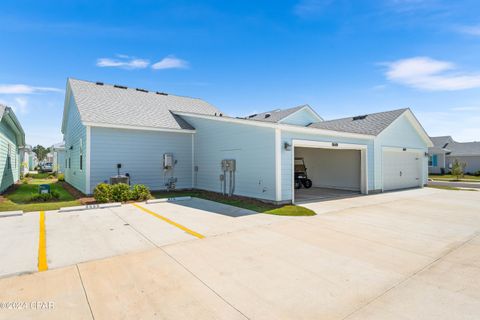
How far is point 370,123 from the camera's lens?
14508 mm

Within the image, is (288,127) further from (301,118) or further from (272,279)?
(301,118)

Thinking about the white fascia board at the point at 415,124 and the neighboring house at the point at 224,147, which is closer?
the neighboring house at the point at 224,147


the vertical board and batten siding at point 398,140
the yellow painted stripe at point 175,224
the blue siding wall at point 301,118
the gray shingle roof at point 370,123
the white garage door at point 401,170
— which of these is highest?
the blue siding wall at point 301,118

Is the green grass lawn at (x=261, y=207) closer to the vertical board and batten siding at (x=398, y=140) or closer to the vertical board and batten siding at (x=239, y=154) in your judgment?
the vertical board and batten siding at (x=239, y=154)

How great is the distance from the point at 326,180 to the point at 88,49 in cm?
1482

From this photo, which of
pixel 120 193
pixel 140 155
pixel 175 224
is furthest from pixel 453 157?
pixel 120 193

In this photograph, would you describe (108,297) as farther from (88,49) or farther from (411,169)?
(411,169)

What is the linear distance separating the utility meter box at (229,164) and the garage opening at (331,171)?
161 inches

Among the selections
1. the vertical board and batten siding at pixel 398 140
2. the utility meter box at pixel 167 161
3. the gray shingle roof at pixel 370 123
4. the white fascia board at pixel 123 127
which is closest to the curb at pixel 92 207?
the utility meter box at pixel 167 161

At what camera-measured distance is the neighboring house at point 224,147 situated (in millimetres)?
9539

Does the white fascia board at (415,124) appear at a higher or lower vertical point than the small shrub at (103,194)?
higher

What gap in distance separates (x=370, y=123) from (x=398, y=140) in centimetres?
195

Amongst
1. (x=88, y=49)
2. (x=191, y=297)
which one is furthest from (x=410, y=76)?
(x=88, y=49)

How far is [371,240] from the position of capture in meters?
5.24
